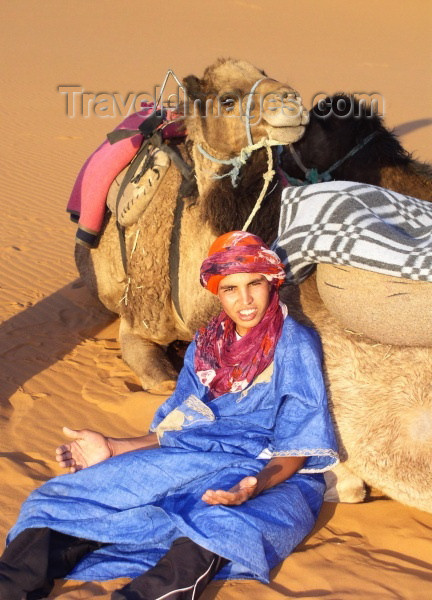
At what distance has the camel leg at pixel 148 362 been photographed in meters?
4.92

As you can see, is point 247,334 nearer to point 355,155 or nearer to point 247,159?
point 247,159

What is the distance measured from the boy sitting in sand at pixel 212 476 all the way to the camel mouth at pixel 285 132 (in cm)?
90

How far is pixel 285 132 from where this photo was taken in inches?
152

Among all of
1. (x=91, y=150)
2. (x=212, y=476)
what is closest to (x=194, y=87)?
(x=212, y=476)

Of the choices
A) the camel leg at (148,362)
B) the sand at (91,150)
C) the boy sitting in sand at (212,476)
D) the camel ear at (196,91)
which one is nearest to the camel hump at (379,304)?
the boy sitting in sand at (212,476)

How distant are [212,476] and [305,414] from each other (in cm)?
44

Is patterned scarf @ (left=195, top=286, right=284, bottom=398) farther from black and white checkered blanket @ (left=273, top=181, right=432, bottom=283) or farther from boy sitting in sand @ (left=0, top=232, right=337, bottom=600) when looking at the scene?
black and white checkered blanket @ (left=273, top=181, right=432, bottom=283)

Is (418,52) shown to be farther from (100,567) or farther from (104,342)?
(100,567)

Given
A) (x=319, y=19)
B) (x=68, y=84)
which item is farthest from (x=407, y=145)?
(x=319, y=19)

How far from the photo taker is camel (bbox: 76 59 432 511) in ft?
10.6

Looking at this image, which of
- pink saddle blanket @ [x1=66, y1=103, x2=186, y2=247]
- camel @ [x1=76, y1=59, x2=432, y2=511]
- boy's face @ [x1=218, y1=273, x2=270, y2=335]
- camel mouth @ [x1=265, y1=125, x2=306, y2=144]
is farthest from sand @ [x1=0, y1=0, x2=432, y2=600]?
camel mouth @ [x1=265, y1=125, x2=306, y2=144]

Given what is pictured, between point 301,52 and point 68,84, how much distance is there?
35.2ft

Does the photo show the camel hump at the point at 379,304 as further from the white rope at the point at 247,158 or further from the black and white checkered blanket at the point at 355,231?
the white rope at the point at 247,158

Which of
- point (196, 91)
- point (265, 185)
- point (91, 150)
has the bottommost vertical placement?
point (265, 185)
